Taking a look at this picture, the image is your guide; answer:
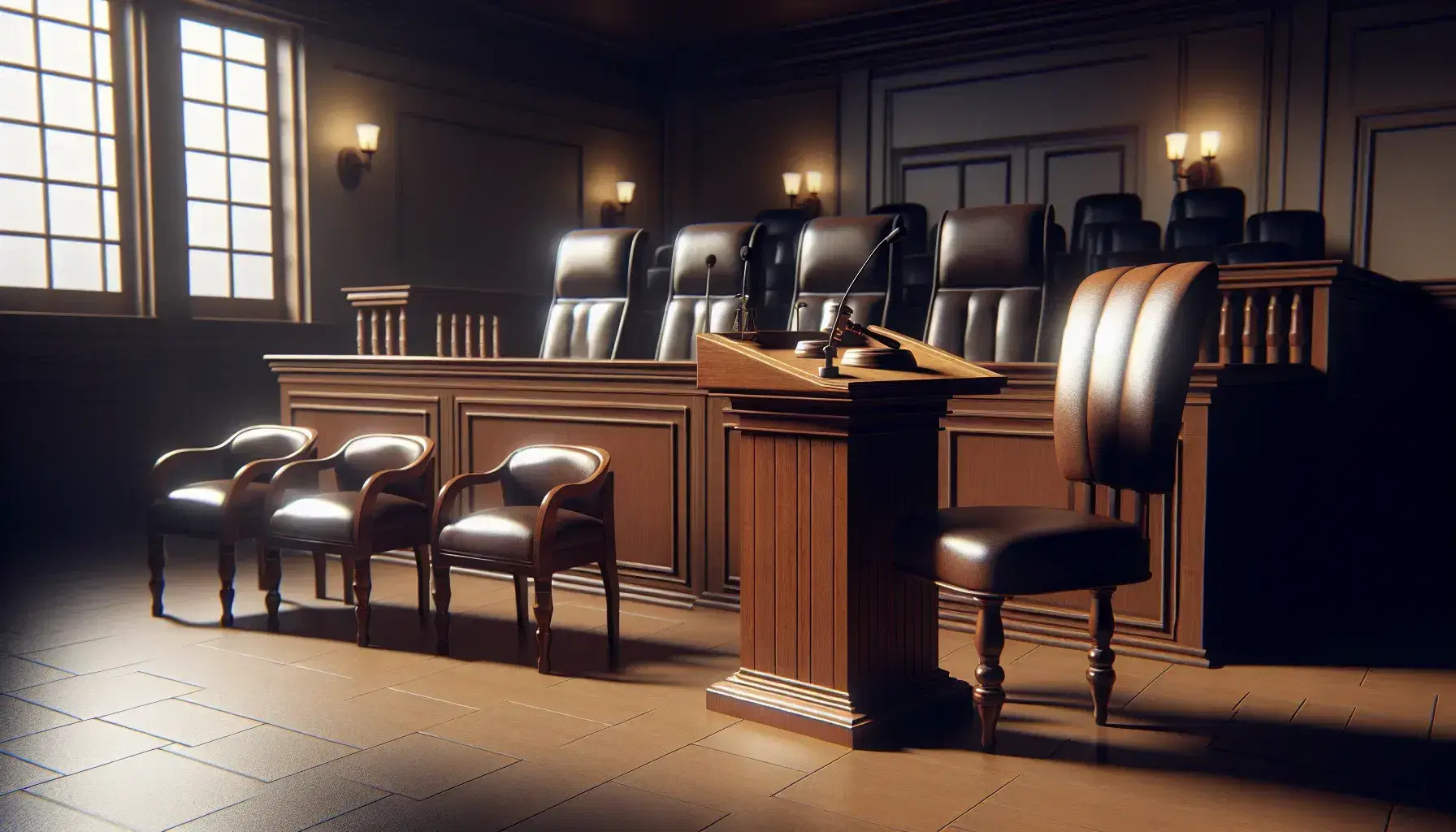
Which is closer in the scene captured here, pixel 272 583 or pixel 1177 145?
pixel 272 583

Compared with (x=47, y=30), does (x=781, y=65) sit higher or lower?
higher

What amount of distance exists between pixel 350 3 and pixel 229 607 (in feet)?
14.8

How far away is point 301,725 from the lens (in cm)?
247

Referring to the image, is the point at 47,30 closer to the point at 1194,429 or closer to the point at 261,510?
the point at 261,510

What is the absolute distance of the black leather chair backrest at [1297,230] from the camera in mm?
6074

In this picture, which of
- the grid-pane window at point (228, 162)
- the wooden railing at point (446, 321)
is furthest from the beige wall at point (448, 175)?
the wooden railing at point (446, 321)

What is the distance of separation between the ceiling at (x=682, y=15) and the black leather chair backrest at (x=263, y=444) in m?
4.38

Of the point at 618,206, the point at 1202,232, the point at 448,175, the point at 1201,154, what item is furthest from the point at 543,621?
the point at 618,206

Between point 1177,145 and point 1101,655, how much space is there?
5561 millimetres

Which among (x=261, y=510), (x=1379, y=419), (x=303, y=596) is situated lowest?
(x=303, y=596)

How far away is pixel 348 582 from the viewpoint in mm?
3613

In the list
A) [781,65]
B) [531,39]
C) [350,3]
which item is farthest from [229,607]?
[781,65]

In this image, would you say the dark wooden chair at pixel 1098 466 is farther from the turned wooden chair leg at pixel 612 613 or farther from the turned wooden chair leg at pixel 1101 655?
the turned wooden chair leg at pixel 612 613

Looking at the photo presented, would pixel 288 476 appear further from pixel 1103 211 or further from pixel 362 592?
pixel 1103 211
